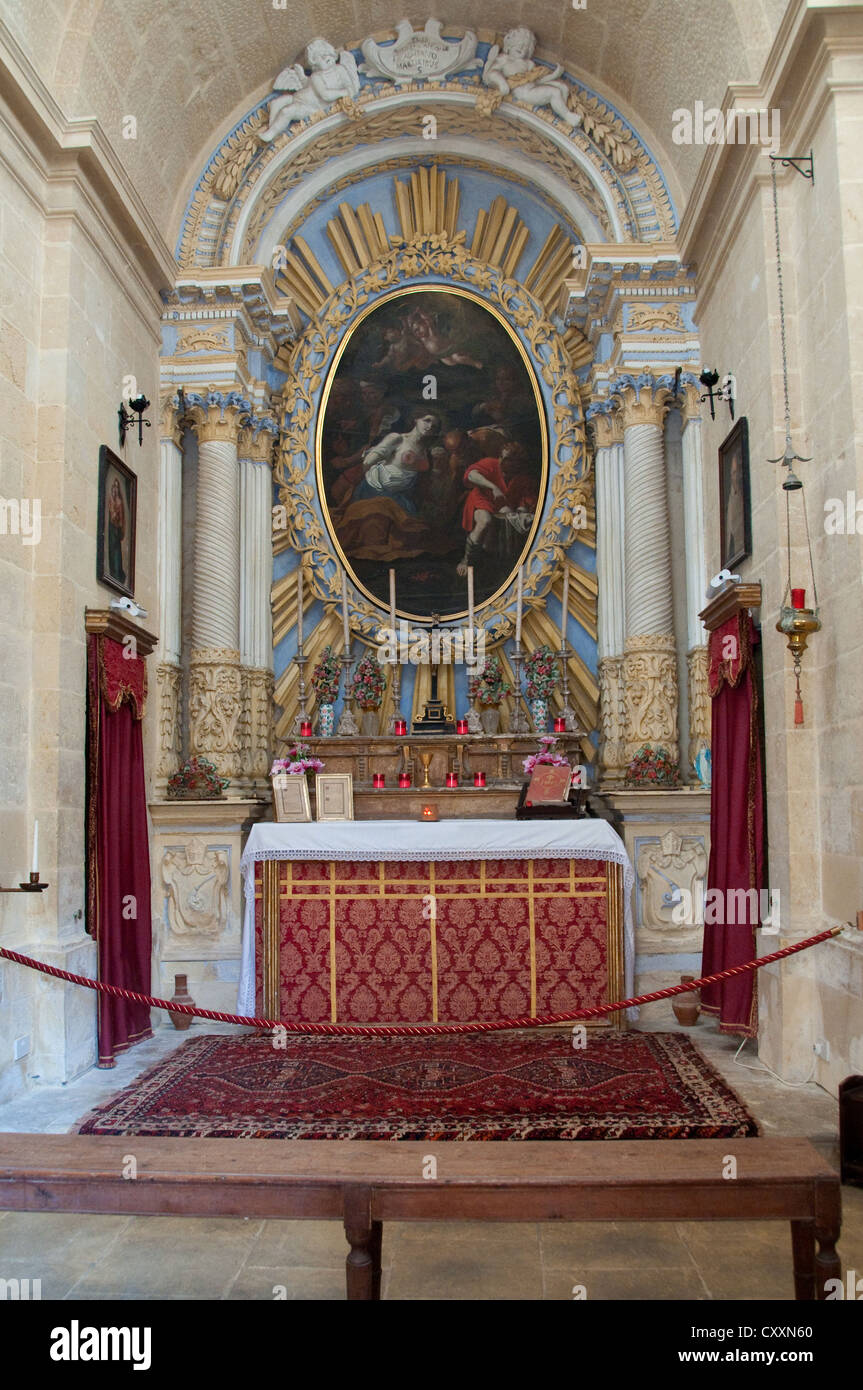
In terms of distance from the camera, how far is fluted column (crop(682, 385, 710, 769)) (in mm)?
8570

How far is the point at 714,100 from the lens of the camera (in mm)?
7738

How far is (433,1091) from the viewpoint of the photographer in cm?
566

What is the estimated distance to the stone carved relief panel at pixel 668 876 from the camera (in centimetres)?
806

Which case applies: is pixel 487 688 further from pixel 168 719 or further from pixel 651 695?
pixel 168 719

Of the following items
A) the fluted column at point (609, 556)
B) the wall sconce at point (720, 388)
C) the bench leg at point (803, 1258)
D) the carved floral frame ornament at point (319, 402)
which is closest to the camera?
the bench leg at point (803, 1258)

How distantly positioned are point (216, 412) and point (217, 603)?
161 cm

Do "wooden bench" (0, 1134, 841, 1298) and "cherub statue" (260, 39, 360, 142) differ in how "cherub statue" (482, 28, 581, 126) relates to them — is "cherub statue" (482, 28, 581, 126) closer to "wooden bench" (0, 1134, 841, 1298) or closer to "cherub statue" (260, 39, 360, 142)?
"cherub statue" (260, 39, 360, 142)

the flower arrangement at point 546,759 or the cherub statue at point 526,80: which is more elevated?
the cherub statue at point 526,80

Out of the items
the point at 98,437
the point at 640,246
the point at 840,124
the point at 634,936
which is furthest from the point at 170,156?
the point at 634,936

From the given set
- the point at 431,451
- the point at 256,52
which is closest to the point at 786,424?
→ the point at 431,451

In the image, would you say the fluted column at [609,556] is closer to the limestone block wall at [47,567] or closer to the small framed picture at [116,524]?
the small framed picture at [116,524]

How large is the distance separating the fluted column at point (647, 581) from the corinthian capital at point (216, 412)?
3.22 m

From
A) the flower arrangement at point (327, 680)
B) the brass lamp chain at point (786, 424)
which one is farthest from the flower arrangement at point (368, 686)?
the brass lamp chain at point (786, 424)

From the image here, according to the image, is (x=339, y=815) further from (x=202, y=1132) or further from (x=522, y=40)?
(x=522, y=40)
